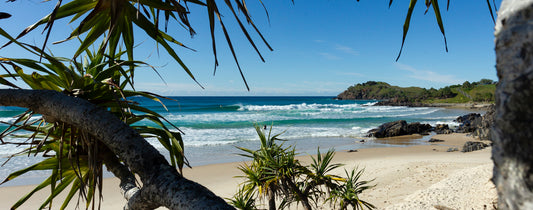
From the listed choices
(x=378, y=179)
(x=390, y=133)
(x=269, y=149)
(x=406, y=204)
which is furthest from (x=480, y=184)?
(x=390, y=133)

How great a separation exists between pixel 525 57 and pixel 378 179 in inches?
344

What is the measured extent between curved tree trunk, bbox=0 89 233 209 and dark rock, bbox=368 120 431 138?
1858 cm

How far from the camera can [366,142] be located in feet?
53.9

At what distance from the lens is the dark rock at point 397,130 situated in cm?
1841

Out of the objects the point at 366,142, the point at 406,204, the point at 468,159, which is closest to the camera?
the point at 406,204

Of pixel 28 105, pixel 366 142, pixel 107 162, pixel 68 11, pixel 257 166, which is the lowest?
pixel 366 142

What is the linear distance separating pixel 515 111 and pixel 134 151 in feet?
3.39

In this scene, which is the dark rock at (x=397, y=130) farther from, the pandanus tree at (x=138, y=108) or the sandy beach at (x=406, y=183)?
the pandanus tree at (x=138, y=108)

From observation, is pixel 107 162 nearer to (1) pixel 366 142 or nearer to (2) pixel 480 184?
(2) pixel 480 184

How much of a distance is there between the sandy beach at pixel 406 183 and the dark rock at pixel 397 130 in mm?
5019

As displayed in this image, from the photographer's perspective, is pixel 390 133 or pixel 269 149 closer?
pixel 269 149

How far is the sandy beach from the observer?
535cm

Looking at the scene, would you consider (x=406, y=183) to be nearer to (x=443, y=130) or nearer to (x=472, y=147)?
(x=472, y=147)

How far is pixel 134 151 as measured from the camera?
3.43 feet
